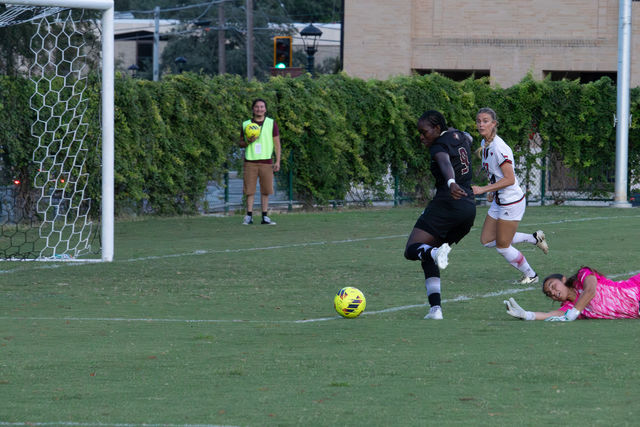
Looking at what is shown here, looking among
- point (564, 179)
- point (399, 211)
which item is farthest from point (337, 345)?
point (564, 179)

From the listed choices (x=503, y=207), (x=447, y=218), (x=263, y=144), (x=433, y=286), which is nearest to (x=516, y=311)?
(x=433, y=286)

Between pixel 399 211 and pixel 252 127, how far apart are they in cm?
524

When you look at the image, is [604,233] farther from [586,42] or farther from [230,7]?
[230,7]

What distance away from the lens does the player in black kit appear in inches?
388

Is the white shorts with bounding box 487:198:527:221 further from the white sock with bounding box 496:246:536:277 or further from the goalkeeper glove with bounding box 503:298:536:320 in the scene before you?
the goalkeeper glove with bounding box 503:298:536:320

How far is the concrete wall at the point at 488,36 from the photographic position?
37.4 meters

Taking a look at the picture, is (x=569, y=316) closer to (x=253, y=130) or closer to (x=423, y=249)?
(x=423, y=249)

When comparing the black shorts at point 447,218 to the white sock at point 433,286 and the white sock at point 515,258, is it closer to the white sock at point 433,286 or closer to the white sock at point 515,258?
the white sock at point 433,286

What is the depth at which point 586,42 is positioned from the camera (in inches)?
1476

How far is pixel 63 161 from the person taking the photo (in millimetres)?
19656

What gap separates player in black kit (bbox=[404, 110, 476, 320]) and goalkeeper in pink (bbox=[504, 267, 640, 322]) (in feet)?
2.47

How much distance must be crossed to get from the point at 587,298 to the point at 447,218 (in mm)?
1410

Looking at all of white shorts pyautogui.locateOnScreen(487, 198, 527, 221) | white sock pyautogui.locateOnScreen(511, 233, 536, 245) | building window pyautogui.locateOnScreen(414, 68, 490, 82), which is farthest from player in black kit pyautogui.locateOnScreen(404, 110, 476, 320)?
building window pyautogui.locateOnScreen(414, 68, 490, 82)

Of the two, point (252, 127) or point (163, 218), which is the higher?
point (252, 127)
